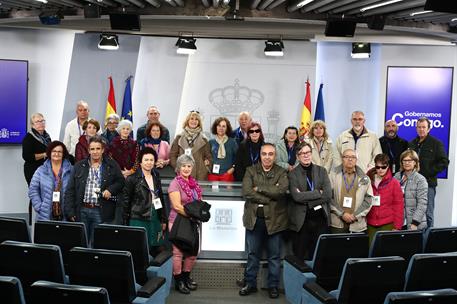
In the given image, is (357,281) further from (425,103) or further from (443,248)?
(425,103)

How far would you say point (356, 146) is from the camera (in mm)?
7113

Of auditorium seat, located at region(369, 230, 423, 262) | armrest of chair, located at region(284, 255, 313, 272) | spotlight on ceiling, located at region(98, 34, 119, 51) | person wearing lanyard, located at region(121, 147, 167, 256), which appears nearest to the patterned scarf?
person wearing lanyard, located at region(121, 147, 167, 256)

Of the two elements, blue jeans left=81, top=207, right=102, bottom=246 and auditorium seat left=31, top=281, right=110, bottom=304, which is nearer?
auditorium seat left=31, top=281, right=110, bottom=304

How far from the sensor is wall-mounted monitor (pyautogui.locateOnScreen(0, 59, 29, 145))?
28.1 feet

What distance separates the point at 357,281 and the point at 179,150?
3.53m

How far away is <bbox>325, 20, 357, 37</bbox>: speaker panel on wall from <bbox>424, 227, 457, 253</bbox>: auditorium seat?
4108 mm

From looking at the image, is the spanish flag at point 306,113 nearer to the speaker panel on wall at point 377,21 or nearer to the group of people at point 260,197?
the speaker panel on wall at point 377,21

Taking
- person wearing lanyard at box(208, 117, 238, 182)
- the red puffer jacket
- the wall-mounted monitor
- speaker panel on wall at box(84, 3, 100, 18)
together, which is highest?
speaker panel on wall at box(84, 3, 100, 18)

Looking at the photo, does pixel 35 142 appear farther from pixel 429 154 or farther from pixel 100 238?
pixel 429 154

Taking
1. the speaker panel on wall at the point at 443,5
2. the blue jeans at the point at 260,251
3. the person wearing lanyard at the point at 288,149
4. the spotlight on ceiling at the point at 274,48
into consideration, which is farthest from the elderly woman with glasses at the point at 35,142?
the speaker panel on wall at the point at 443,5

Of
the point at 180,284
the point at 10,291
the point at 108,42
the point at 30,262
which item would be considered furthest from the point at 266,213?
the point at 108,42

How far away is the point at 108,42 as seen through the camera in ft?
29.1

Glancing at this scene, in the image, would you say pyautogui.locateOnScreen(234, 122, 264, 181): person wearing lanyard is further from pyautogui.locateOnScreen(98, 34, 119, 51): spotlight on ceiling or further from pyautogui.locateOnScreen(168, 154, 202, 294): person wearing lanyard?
pyautogui.locateOnScreen(98, 34, 119, 51): spotlight on ceiling

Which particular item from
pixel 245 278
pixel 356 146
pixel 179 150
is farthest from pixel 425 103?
pixel 245 278
